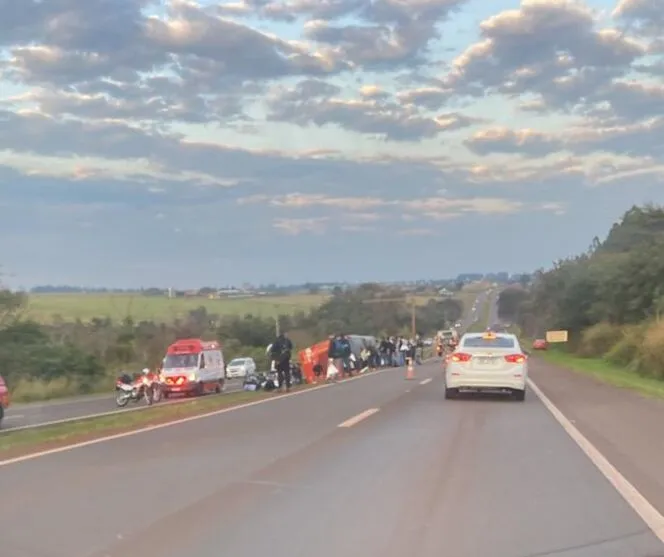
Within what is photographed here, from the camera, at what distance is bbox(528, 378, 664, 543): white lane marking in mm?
8953

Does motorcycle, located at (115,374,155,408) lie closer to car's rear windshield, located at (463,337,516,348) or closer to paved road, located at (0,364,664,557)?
car's rear windshield, located at (463,337,516,348)

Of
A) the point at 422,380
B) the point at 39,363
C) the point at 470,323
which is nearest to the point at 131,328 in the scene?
the point at 39,363

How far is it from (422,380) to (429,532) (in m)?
27.7

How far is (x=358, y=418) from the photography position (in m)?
19.4

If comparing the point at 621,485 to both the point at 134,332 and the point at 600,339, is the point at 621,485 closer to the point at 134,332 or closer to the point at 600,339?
the point at 600,339

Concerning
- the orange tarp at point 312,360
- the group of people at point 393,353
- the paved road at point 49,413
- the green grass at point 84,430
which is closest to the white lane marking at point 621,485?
the green grass at point 84,430

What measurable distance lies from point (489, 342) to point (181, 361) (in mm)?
16745

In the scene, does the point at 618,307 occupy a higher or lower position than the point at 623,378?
higher

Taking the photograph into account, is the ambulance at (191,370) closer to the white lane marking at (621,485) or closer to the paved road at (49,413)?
the paved road at (49,413)

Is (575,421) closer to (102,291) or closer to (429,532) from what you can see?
(429,532)

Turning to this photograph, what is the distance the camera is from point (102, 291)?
83625 millimetres

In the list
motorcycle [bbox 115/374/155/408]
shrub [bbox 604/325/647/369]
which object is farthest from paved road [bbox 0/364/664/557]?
shrub [bbox 604/325/647/369]

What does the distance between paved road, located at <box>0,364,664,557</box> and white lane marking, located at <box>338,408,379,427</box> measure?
3.42 feet

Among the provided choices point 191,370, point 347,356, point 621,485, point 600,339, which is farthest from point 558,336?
point 621,485
